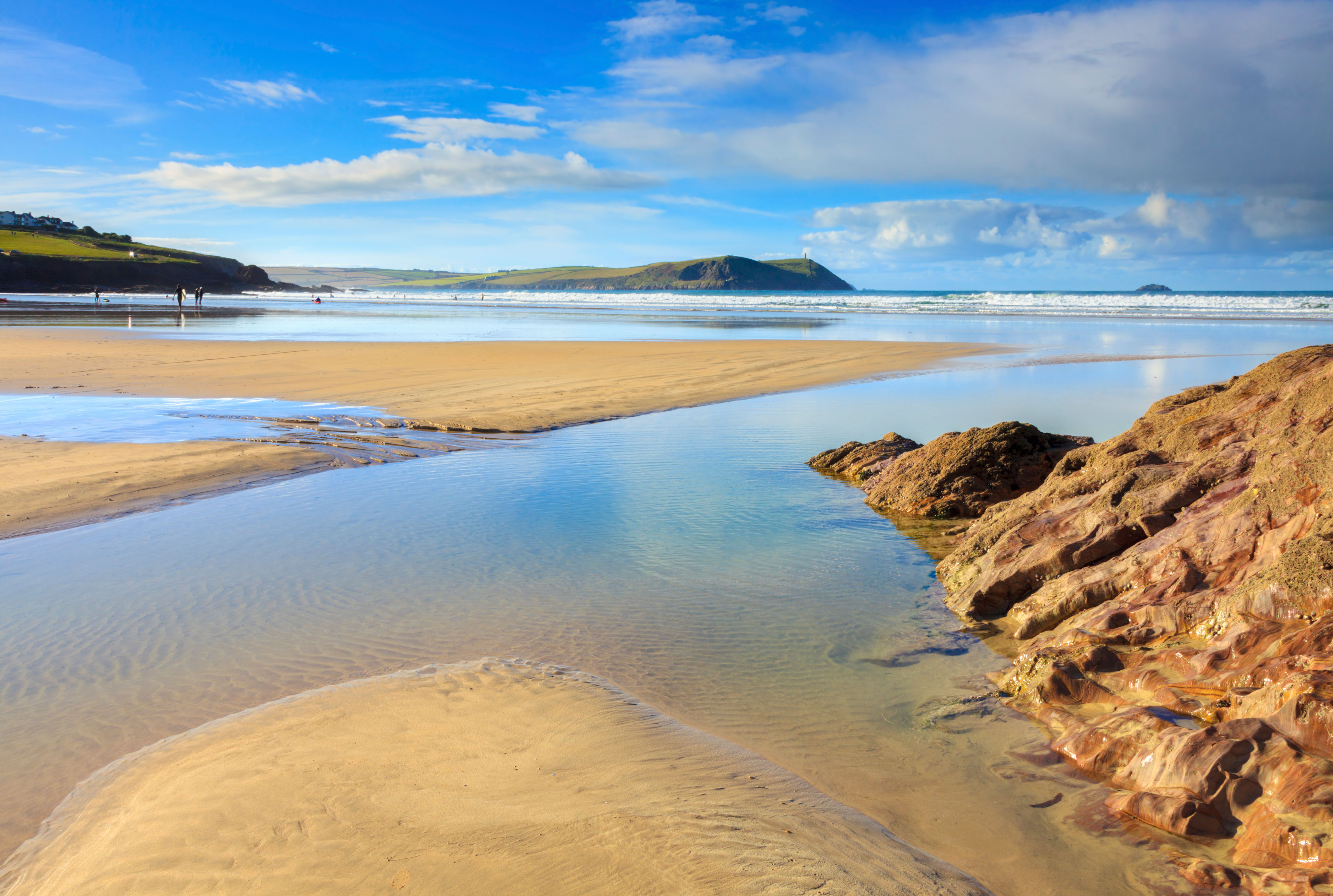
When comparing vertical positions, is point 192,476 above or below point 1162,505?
below

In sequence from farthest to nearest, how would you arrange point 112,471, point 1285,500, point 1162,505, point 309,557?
point 112,471, point 309,557, point 1162,505, point 1285,500

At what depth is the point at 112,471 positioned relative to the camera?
28.7 feet

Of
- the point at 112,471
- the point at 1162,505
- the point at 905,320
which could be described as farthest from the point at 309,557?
the point at 905,320

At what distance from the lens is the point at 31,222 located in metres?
118

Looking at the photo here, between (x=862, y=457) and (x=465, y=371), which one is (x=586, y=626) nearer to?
(x=862, y=457)

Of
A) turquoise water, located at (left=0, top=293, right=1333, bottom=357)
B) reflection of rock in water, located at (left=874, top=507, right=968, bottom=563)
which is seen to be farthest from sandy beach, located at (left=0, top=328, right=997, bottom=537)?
reflection of rock in water, located at (left=874, top=507, right=968, bottom=563)

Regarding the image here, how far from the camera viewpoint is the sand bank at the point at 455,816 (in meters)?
2.83

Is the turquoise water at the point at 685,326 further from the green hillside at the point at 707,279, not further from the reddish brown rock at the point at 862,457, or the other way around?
the green hillside at the point at 707,279

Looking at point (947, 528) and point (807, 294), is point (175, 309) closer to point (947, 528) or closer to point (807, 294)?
point (947, 528)

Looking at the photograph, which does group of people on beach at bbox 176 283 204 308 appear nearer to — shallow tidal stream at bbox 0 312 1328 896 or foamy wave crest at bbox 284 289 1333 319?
foamy wave crest at bbox 284 289 1333 319

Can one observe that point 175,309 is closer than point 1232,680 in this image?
No

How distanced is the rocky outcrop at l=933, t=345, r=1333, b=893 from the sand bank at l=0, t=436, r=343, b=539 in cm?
751

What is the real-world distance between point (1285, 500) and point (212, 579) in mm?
6981

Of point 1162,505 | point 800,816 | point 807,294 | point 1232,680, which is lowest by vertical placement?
point 800,816
